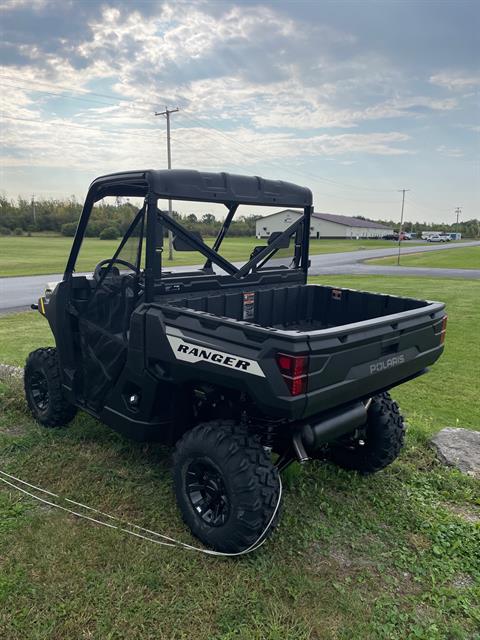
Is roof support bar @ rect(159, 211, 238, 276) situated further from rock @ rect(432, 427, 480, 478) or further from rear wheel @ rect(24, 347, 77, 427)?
rock @ rect(432, 427, 480, 478)

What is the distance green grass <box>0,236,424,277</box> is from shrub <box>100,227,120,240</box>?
0.10 feet

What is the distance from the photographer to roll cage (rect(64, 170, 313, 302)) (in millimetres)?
3137

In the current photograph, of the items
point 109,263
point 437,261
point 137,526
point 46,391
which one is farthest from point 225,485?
point 437,261

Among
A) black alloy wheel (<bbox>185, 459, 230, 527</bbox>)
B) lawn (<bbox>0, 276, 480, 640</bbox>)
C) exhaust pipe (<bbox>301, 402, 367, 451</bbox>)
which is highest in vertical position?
exhaust pipe (<bbox>301, 402, 367, 451</bbox>)

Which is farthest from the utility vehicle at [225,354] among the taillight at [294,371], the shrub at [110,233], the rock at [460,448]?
the rock at [460,448]

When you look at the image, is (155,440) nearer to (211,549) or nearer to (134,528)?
(134,528)

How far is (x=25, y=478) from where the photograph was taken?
3660mm

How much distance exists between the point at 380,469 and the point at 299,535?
3.22 ft

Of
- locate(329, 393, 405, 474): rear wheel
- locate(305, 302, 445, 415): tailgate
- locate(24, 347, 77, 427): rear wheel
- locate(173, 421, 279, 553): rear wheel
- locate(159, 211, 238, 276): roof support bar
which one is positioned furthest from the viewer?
locate(24, 347, 77, 427): rear wheel

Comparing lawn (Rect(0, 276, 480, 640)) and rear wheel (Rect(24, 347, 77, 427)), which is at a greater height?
rear wheel (Rect(24, 347, 77, 427))

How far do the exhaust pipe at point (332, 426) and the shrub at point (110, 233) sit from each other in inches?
72.0

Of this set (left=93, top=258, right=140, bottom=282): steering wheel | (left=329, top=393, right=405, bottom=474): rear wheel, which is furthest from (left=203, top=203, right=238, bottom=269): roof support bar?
(left=329, top=393, right=405, bottom=474): rear wheel

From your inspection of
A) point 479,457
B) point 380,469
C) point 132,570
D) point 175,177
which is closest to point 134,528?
point 132,570

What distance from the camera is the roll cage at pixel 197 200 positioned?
3137 mm
